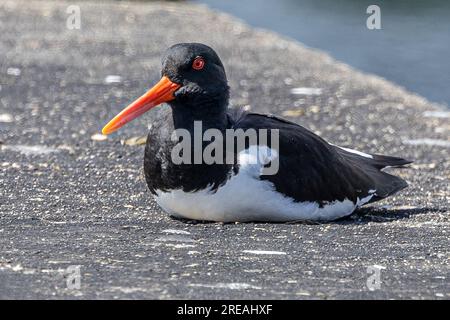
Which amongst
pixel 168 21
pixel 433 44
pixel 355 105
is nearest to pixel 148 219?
pixel 355 105

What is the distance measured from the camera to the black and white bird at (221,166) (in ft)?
20.2

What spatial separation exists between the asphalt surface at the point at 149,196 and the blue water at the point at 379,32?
69.0 inches

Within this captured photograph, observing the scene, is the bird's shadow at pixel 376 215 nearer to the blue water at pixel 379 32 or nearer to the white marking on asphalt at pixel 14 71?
the white marking on asphalt at pixel 14 71

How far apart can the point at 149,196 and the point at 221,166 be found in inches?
47.3

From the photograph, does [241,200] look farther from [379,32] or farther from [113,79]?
[379,32]

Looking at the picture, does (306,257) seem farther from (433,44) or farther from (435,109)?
(433,44)

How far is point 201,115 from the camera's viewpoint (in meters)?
6.32

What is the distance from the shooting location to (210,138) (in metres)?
6.22

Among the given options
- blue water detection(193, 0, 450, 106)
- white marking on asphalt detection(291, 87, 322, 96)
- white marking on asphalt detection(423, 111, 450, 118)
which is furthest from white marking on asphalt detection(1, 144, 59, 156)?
blue water detection(193, 0, 450, 106)

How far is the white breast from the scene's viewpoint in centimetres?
614

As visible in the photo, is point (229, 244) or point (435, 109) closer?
point (229, 244)

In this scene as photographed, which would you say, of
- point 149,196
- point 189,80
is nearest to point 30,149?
point 149,196
